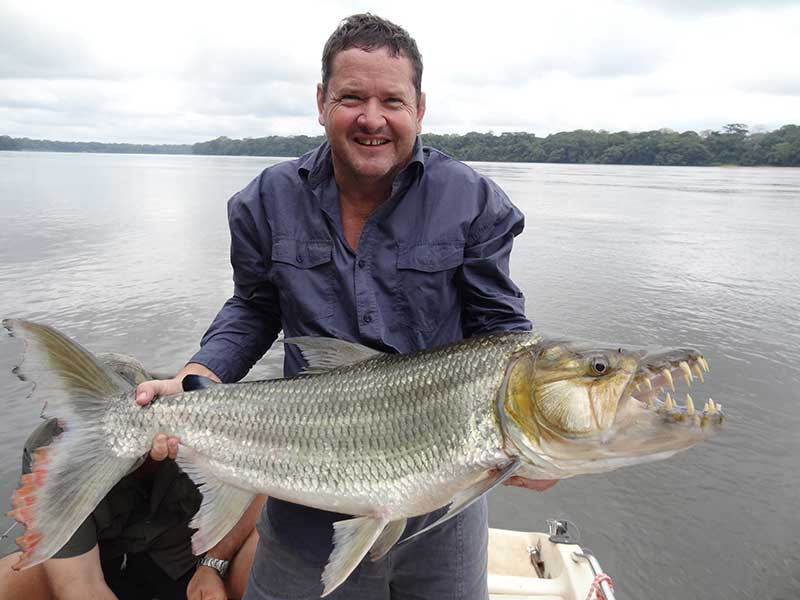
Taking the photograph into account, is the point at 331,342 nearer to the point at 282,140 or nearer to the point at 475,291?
the point at 475,291

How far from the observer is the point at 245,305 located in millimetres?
3104

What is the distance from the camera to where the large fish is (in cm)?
215

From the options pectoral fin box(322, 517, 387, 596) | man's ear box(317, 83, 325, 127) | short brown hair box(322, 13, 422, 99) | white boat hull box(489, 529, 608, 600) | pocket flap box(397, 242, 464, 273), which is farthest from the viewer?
white boat hull box(489, 529, 608, 600)

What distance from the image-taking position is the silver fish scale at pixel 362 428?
2.32 meters

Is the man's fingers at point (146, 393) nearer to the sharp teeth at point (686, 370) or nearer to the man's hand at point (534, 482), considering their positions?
the man's hand at point (534, 482)

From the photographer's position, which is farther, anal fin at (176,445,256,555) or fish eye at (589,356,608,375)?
anal fin at (176,445,256,555)

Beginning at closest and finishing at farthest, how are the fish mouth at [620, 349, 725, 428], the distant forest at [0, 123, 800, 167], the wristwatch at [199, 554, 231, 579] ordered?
the fish mouth at [620, 349, 725, 428] < the wristwatch at [199, 554, 231, 579] < the distant forest at [0, 123, 800, 167]

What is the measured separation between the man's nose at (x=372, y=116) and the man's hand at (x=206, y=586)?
2859 mm

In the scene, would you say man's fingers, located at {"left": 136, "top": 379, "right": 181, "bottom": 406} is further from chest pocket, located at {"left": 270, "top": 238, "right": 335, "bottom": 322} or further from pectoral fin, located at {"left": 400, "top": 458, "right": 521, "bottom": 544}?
pectoral fin, located at {"left": 400, "top": 458, "right": 521, "bottom": 544}

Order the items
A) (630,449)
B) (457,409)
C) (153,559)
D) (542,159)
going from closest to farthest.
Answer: (630,449)
(457,409)
(153,559)
(542,159)

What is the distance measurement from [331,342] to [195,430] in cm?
70

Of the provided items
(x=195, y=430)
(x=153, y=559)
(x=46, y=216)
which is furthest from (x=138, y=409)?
(x=46, y=216)

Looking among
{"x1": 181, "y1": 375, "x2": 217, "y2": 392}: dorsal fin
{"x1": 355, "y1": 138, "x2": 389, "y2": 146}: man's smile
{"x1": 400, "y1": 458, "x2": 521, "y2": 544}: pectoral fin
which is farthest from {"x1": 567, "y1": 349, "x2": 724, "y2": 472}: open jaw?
{"x1": 181, "y1": 375, "x2": 217, "y2": 392}: dorsal fin

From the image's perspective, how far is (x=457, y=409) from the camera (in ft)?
7.64
